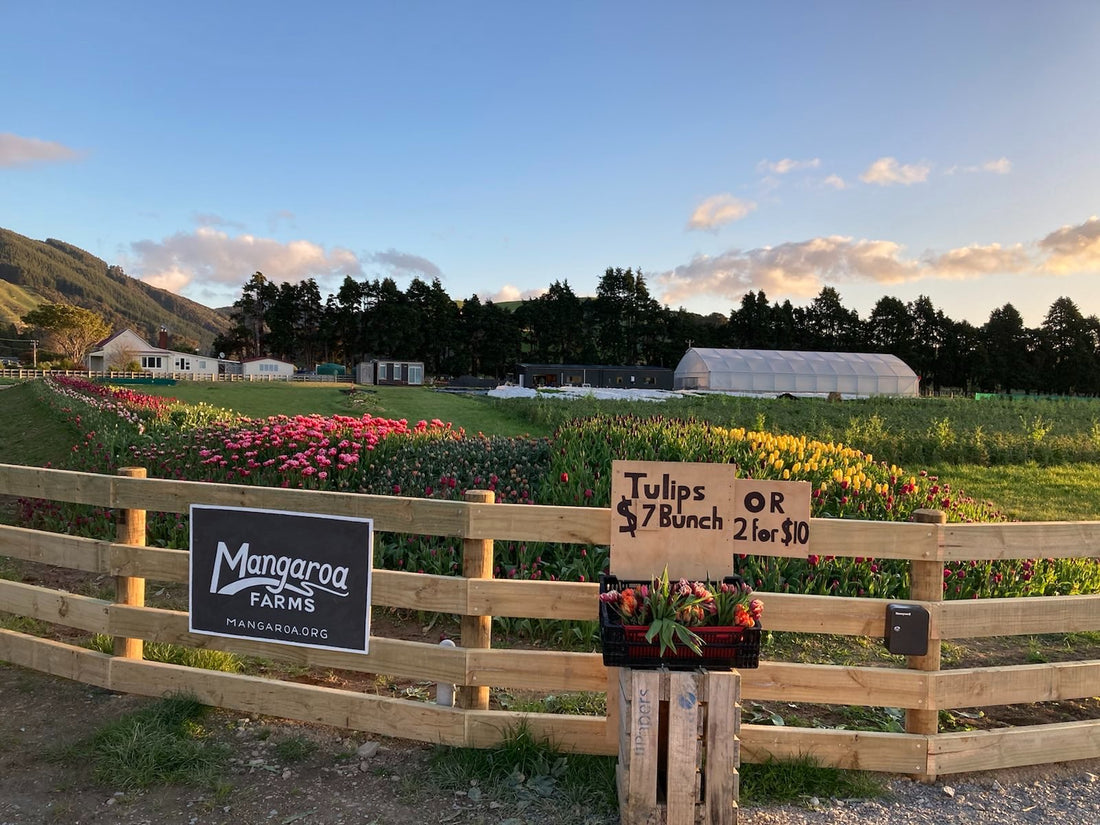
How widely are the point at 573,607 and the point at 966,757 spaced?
201cm

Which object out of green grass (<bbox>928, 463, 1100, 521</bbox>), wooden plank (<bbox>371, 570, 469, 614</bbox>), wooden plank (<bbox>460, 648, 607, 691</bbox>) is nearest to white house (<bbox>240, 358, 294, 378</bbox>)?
green grass (<bbox>928, 463, 1100, 521</bbox>)

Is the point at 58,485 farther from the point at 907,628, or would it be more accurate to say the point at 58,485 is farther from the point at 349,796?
the point at 907,628

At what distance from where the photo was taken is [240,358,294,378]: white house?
7644 cm

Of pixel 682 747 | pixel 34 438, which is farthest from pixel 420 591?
pixel 34 438

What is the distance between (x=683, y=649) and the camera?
2.72 m

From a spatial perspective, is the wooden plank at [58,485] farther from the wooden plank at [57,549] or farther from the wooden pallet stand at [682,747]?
the wooden pallet stand at [682,747]

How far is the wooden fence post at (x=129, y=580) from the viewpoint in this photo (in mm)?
3861

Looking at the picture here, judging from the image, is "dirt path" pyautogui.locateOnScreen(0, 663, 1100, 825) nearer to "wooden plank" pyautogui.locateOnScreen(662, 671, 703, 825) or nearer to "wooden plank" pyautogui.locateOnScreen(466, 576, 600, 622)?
"wooden plank" pyautogui.locateOnScreen(662, 671, 703, 825)

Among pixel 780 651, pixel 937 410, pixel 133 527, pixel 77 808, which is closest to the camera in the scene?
pixel 77 808

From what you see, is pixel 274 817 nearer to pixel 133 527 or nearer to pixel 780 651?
pixel 133 527

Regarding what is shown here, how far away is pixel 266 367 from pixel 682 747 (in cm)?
8122

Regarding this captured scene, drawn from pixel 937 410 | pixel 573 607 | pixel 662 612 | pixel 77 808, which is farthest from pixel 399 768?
pixel 937 410

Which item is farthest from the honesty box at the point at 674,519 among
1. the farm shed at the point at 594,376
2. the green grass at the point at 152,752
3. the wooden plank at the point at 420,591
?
the farm shed at the point at 594,376

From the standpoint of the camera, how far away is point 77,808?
2.90m
